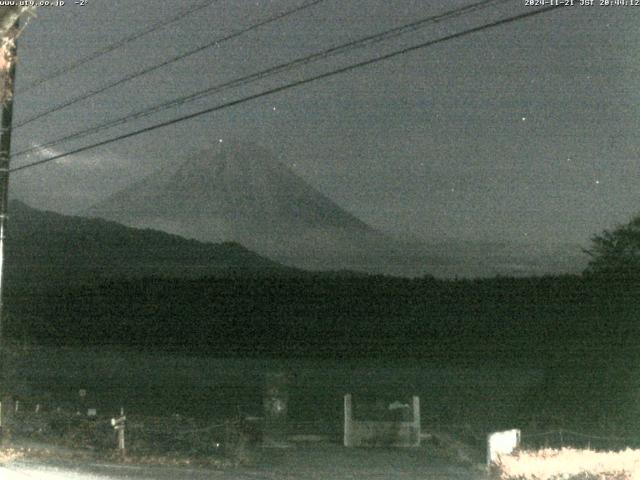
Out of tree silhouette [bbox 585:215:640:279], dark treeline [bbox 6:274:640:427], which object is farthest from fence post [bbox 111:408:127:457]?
tree silhouette [bbox 585:215:640:279]

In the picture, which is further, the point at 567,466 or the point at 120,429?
the point at 120,429

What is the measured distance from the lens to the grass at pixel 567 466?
14.4 m

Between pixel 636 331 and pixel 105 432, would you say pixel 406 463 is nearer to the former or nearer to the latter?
pixel 105 432

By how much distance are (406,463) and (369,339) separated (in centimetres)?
2329

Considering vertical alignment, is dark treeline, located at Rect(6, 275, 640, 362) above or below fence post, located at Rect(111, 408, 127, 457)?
above

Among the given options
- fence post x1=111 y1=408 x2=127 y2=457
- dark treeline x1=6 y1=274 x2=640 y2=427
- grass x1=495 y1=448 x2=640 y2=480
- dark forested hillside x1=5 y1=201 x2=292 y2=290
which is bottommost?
grass x1=495 y1=448 x2=640 y2=480

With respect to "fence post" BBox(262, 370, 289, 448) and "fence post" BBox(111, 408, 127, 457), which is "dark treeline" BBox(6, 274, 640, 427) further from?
"fence post" BBox(111, 408, 127, 457)

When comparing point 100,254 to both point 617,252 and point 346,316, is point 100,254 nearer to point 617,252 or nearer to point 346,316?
point 346,316

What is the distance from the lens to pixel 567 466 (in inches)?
611

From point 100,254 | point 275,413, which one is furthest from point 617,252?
point 100,254

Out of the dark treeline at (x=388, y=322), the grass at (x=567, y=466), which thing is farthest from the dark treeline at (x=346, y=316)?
the grass at (x=567, y=466)

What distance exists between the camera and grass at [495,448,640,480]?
14359 mm

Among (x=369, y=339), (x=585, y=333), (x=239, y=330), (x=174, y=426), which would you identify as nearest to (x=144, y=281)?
(x=239, y=330)

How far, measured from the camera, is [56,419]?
21.9 meters
